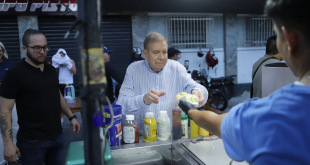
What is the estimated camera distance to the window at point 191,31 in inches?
366

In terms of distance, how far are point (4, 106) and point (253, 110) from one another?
261 centimetres

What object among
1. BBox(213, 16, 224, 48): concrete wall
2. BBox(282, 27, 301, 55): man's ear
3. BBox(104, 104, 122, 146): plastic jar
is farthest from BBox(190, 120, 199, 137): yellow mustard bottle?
BBox(213, 16, 224, 48): concrete wall

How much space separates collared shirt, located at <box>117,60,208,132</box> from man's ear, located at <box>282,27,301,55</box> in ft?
5.63

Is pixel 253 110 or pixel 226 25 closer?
pixel 253 110

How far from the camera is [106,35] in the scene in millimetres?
8523

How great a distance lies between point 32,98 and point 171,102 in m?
1.53

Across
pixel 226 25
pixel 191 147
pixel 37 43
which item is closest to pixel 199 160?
pixel 191 147

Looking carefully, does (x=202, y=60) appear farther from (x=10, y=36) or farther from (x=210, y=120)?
(x=210, y=120)

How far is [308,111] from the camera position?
768 millimetres

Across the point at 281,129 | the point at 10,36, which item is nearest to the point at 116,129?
the point at 281,129

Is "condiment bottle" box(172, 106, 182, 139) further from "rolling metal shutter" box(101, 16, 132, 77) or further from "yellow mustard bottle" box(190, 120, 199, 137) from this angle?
"rolling metal shutter" box(101, 16, 132, 77)

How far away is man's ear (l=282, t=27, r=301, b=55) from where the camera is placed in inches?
31.4

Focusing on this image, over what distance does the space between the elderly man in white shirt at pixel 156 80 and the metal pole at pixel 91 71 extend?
170 centimetres

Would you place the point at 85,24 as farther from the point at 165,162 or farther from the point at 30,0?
the point at 30,0
